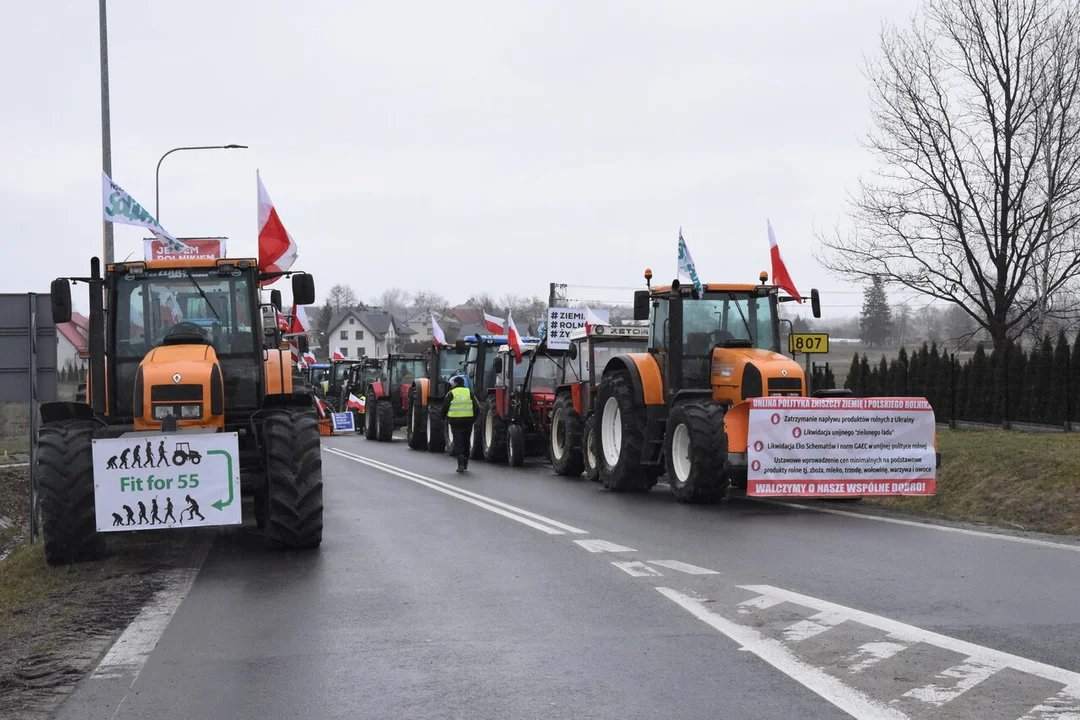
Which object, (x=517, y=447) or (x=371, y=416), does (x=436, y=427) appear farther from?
(x=371, y=416)

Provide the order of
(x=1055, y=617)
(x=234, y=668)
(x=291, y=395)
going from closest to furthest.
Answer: (x=234, y=668) → (x=1055, y=617) → (x=291, y=395)

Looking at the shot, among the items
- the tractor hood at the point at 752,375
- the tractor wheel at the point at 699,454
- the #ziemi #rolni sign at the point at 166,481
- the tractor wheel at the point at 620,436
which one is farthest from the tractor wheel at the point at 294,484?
the tractor wheel at the point at 620,436

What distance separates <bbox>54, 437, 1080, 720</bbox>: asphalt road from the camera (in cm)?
573

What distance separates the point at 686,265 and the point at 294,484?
7.66m

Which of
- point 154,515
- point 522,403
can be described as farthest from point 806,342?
point 154,515

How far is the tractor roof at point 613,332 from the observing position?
21578 millimetres

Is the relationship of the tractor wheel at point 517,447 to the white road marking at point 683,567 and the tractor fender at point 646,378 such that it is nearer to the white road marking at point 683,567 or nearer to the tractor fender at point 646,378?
the tractor fender at point 646,378

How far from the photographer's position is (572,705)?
18.5 feet

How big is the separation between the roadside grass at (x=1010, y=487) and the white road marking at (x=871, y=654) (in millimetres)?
6401

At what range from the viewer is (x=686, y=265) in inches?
673

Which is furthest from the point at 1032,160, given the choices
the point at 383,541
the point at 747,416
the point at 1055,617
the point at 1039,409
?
the point at 1055,617

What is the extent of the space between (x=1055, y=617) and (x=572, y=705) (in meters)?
3.31

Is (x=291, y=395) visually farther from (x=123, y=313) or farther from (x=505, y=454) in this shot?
(x=505, y=454)

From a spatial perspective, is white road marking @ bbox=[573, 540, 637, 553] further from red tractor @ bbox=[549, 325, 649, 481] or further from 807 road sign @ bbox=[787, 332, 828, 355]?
red tractor @ bbox=[549, 325, 649, 481]
